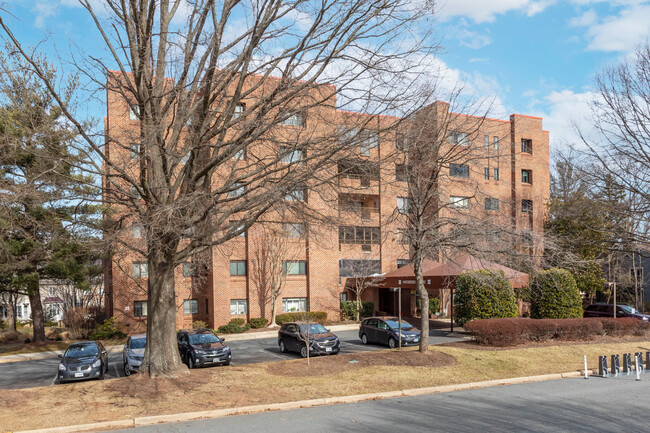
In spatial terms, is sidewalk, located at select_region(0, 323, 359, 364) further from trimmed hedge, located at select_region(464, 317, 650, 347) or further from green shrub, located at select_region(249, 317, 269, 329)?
trimmed hedge, located at select_region(464, 317, 650, 347)

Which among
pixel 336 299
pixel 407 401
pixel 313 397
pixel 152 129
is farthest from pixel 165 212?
pixel 336 299

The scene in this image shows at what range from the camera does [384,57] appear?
40.7ft

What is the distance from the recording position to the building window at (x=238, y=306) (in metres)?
33.3

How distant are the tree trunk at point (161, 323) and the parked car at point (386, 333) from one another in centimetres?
1147

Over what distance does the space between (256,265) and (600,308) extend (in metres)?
22.4

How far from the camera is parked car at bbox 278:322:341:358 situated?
784 inches

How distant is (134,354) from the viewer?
1809 cm

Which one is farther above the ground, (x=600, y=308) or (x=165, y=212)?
(x=165, y=212)

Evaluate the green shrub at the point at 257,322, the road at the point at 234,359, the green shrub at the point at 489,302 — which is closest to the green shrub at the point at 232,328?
the green shrub at the point at 257,322

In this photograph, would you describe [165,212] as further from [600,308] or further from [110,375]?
[600,308]

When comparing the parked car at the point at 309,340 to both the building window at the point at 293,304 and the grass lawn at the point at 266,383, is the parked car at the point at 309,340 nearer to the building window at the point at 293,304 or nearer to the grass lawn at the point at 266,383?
the grass lawn at the point at 266,383

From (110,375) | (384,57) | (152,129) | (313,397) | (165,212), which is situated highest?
(384,57)

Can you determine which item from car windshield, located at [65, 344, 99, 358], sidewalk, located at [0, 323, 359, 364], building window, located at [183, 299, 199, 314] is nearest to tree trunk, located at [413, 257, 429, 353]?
car windshield, located at [65, 344, 99, 358]

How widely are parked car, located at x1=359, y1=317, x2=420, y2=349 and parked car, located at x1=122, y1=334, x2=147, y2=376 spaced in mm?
10535
